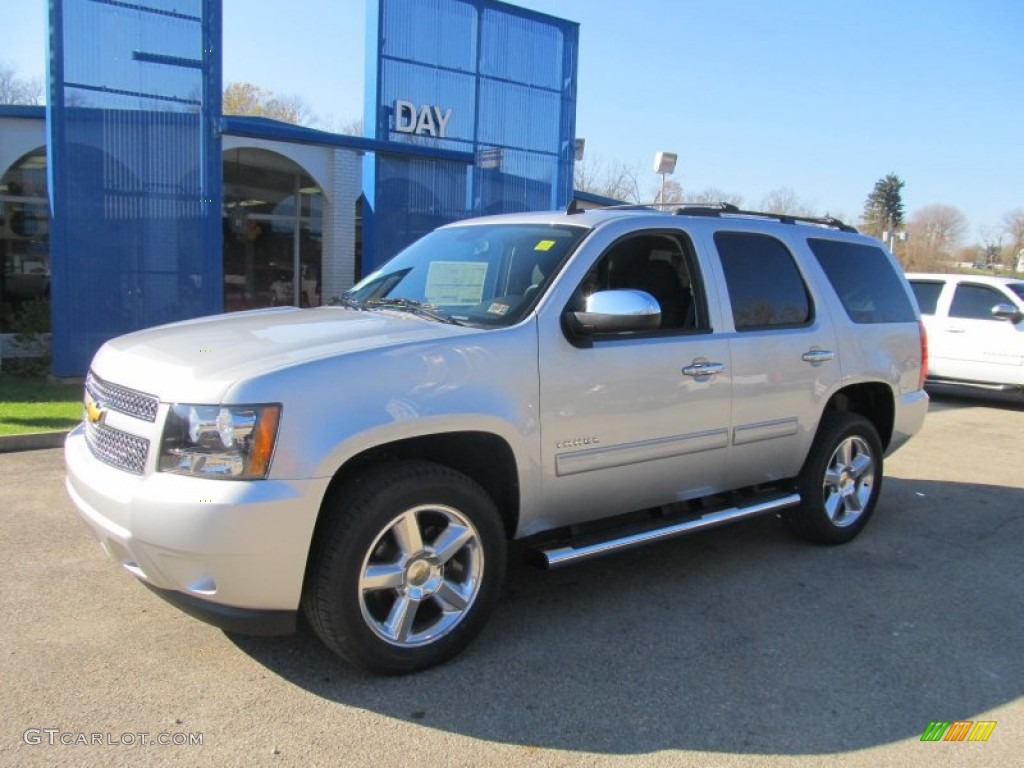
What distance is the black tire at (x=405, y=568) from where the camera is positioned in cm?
317

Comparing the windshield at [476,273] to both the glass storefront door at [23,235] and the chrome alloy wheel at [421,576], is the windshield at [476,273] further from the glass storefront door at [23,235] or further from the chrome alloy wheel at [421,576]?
the glass storefront door at [23,235]

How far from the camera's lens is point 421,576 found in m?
3.41

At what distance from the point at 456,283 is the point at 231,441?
5.41 ft

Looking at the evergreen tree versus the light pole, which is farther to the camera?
the evergreen tree

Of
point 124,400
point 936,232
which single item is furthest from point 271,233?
point 936,232

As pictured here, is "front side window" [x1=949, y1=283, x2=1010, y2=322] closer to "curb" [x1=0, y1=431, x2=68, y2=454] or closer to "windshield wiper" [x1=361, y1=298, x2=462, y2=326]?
"windshield wiper" [x1=361, y1=298, x2=462, y2=326]

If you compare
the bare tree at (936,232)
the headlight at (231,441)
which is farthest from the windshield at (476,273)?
the bare tree at (936,232)

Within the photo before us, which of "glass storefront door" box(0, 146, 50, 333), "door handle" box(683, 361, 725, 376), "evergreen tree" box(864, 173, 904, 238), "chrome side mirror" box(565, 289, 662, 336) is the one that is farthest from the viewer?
"evergreen tree" box(864, 173, 904, 238)

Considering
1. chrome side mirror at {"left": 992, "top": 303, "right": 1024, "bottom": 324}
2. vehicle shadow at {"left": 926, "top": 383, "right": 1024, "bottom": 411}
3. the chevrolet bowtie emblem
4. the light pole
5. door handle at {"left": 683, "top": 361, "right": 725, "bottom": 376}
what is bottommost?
vehicle shadow at {"left": 926, "top": 383, "right": 1024, "bottom": 411}

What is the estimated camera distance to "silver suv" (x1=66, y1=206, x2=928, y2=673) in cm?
302

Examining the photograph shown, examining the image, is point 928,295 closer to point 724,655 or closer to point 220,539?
point 724,655

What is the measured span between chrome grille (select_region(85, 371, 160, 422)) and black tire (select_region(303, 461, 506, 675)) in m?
0.76

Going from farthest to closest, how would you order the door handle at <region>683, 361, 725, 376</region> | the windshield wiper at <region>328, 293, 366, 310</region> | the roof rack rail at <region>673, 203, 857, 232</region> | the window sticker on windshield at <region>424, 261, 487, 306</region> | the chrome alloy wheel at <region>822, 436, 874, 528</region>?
the chrome alloy wheel at <region>822, 436, 874, 528</region>
the roof rack rail at <region>673, 203, 857, 232</region>
the windshield wiper at <region>328, 293, 366, 310</region>
the door handle at <region>683, 361, 725, 376</region>
the window sticker on windshield at <region>424, 261, 487, 306</region>

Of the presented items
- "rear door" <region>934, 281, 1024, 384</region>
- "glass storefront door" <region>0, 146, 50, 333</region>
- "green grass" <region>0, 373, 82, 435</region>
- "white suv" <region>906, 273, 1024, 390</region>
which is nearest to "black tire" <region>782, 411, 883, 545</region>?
"green grass" <region>0, 373, 82, 435</region>
